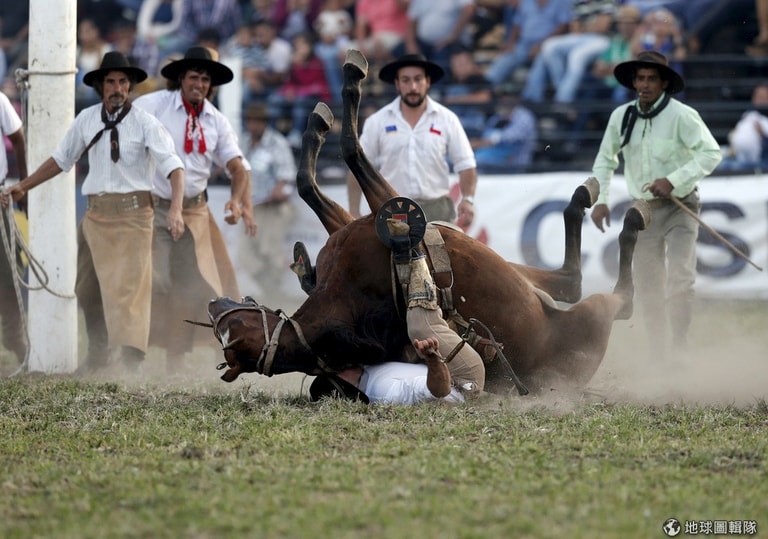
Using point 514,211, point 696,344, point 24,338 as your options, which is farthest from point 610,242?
point 24,338

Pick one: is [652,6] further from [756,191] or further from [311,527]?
[311,527]

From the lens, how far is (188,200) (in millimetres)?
8469

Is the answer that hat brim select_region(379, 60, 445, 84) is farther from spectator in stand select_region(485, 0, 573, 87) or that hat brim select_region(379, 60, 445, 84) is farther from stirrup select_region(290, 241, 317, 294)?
spectator in stand select_region(485, 0, 573, 87)

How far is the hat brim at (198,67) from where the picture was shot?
8.34 m

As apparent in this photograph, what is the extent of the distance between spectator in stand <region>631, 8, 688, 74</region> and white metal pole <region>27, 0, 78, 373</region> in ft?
23.7

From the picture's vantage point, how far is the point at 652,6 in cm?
1336

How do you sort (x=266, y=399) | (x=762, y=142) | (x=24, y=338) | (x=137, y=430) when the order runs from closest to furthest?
1. (x=137, y=430)
2. (x=266, y=399)
3. (x=24, y=338)
4. (x=762, y=142)

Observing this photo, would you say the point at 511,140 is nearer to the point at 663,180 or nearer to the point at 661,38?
the point at 661,38

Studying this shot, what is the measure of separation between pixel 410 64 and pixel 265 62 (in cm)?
704

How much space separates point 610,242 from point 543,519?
824cm

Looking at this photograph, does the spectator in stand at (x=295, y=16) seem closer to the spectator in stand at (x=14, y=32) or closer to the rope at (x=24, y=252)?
the spectator in stand at (x=14, y=32)

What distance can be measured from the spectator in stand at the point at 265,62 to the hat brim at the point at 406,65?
248 inches

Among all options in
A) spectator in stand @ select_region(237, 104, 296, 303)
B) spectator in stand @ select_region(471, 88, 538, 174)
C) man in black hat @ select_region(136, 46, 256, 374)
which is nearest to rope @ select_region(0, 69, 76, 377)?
man in black hat @ select_region(136, 46, 256, 374)

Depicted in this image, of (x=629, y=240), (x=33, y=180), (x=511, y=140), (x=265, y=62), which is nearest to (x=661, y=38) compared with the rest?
(x=511, y=140)
